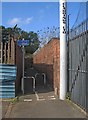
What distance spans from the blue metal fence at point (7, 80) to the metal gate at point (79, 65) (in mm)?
2716

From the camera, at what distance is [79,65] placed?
11.7 meters

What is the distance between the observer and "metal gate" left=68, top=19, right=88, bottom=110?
34.7ft

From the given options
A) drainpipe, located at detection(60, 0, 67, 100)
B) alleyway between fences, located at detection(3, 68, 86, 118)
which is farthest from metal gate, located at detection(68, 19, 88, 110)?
alleyway between fences, located at detection(3, 68, 86, 118)

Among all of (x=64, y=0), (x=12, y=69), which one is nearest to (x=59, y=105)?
(x=12, y=69)

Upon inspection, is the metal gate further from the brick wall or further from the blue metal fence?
the blue metal fence

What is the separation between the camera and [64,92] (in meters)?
14.4

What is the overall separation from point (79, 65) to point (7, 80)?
4372mm

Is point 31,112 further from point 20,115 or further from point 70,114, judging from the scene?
point 70,114

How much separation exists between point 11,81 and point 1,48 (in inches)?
81.8

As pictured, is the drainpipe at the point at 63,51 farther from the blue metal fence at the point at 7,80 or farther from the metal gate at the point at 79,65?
the blue metal fence at the point at 7,80

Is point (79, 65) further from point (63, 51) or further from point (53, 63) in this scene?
point (53, 63)

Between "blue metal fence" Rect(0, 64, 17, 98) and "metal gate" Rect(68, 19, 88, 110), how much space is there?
272 cm

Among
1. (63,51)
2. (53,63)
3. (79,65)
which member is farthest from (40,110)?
(53,63)

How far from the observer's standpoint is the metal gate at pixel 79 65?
34.7ft
